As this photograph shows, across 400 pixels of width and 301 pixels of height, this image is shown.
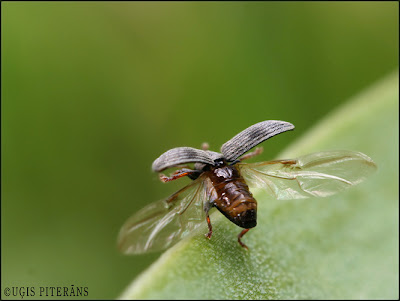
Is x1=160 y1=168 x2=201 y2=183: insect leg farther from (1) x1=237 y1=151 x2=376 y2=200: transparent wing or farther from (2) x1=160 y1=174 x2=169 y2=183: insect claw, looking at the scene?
(1) x1=237 y1=151 x2=376 y2=200: transparent wing

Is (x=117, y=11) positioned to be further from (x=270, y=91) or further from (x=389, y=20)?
(x=389, y=20)

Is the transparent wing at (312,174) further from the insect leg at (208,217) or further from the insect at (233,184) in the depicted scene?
the insect leg at (208,217)

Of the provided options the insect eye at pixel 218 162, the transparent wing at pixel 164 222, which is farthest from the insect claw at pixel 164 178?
the insect eye at pixel 218 162

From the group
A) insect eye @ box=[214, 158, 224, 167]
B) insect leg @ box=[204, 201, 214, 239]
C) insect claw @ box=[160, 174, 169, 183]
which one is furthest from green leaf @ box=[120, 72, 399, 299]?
insect claw @ box=[160, 174, 169, 183]

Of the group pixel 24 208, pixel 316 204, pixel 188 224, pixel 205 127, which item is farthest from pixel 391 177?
pixel 24 208

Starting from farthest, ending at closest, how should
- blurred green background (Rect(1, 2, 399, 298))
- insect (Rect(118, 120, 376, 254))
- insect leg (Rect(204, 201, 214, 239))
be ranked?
blurred green background (Rect(1, 2, 399, 298))
insect (Rect(118, 120, 376, 254))
insect leg (Rect(204, 201, 214, 239))
